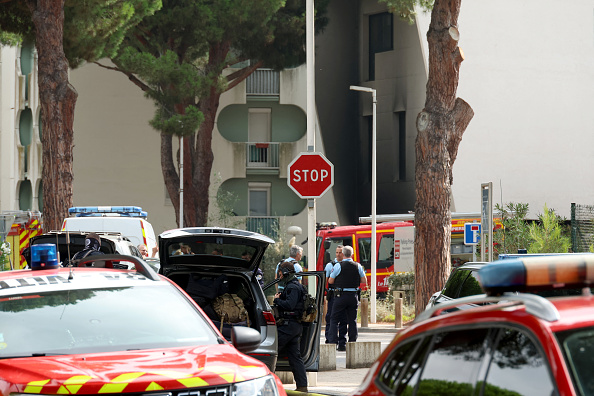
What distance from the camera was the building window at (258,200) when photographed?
4741 cm

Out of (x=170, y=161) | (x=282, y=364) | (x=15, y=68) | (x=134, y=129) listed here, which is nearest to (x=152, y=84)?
(x=170, y=161)

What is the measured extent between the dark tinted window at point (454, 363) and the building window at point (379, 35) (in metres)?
41.7

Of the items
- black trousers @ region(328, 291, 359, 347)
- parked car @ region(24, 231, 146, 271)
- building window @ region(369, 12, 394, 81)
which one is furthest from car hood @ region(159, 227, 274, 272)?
building window @ region(369, 12, 394, 81)

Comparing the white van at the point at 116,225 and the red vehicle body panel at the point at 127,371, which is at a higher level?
the white van at the point at 116,225

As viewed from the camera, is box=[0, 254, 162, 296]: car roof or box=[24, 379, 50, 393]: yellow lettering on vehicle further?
box=[0, 254, 162, 296]: car roof

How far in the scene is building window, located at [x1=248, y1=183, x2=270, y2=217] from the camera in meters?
47.4

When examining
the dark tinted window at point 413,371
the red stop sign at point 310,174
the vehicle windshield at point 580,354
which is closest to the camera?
the vehicle windshield at point 580,354

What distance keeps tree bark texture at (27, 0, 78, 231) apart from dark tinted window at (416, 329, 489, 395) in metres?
19.4

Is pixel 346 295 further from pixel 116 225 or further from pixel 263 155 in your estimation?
pixel 263 155

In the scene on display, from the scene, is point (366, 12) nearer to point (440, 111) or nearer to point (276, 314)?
point (440, 111)

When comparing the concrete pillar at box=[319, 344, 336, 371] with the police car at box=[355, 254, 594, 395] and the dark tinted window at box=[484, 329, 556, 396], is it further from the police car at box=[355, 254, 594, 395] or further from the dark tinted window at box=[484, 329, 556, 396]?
the dark tinted window at box=[484, 329, 556, 396]

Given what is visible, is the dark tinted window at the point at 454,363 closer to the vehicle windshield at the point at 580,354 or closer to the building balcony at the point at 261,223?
the vehicle windshield at the point at 580,354

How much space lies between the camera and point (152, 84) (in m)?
37.7

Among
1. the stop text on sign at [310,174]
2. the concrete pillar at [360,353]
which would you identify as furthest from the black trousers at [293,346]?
the stop text on sign at [310,174]
